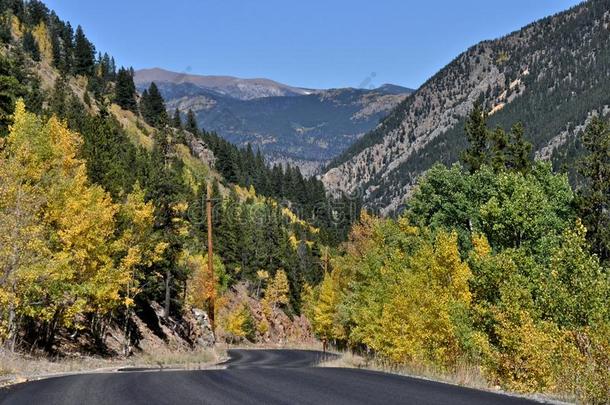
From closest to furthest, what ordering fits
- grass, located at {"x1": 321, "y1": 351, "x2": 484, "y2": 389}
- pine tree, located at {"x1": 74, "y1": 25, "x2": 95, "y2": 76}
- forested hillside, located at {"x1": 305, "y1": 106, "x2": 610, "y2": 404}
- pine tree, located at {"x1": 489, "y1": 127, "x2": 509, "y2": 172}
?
1. forested hillside, located at {"x1": 305, "y1": 106, "x2": 610, "y2": 404}
2. grass, located at {"x1": 321, "y1": 351, "x2": 484, "y2": 389}
3. pine tree, located at {"x1": 489, "y1": 127, "x2": 509, "y2": 172}
4. pine tree, located at {"x1": 74, "y1": 25, "x2": 95, "y2": 76}

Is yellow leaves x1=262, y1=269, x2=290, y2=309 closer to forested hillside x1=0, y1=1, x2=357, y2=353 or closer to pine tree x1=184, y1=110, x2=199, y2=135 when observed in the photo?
forested hillside x1=0, y1=1, x2=357, y2=353

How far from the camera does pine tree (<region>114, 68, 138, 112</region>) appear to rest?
142875 millimetres

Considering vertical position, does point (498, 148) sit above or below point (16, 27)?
below

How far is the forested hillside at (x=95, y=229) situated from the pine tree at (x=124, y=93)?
1.07ft

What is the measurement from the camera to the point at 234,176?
176 metres

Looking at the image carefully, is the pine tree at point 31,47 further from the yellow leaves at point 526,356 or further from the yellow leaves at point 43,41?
the yellow leaves at point 526,356

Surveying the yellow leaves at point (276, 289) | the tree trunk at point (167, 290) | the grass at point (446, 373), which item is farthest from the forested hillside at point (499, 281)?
the yellow leaves at point (276, 289)

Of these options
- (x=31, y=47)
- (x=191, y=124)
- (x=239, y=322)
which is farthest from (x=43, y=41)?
(x=239, y=322)

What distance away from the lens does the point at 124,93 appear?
144m

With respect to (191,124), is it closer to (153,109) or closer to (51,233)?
(153,109)

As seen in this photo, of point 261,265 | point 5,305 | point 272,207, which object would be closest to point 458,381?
point 5,305

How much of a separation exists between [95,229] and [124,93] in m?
123

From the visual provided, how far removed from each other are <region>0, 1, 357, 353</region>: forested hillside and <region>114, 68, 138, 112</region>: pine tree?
1.07ft

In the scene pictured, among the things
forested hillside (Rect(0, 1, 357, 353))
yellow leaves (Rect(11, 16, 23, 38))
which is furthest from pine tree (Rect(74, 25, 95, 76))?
yellow leaves (Rect(11, 16, 23, 38))
